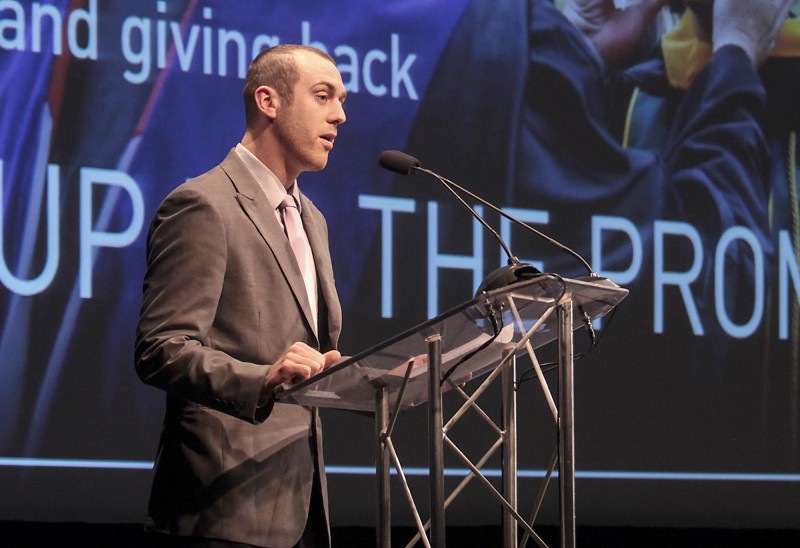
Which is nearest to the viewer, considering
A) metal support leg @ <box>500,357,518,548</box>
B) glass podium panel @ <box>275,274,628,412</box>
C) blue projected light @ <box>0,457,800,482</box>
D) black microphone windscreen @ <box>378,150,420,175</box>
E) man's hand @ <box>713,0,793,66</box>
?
glass podium panel @ <box>275,274,628,412</box>

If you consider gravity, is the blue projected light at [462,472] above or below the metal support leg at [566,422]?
below

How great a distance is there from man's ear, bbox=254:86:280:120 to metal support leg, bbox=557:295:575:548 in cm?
84

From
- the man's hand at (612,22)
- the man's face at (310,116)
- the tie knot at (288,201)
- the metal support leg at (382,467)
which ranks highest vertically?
the man's hand at (612,22)

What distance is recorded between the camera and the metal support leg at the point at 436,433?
196cm

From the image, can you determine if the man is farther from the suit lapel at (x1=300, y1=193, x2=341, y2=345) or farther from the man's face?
the man's face

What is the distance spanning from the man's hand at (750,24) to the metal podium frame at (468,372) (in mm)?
2656

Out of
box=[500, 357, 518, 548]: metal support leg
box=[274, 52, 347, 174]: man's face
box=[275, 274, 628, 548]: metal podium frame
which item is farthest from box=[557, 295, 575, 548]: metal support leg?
box=[274, 52, 347, 174]: man's face

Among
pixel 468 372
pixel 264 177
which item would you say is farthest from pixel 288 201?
pixel 468 372

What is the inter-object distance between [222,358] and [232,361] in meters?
0.02

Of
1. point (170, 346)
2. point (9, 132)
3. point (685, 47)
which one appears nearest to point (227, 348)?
point (170, 346)

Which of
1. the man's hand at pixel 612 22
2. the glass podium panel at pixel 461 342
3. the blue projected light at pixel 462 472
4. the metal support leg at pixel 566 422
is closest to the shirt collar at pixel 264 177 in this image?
the glass podium panel at pixel 461 342

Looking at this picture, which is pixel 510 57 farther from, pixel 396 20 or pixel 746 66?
pixel 746 66

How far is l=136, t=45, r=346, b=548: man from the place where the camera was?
6.79 ft

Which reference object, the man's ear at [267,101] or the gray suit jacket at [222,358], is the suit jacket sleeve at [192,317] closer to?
the gray suit jacket at [222,358]
